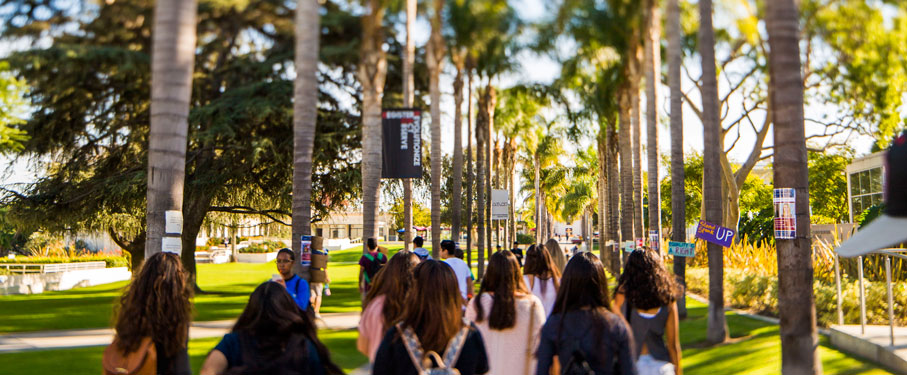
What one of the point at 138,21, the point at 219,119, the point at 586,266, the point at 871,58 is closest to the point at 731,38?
the point at 871,58

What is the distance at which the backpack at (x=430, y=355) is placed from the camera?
3986mm

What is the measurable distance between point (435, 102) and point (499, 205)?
558 centimetres

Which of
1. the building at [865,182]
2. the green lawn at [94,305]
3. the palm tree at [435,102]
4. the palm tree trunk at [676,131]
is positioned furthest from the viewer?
the building at [865,182]

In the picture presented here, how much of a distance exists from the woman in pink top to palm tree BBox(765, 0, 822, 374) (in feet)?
12.6

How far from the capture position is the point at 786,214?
7.54 metres

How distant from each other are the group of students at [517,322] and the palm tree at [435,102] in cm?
1933

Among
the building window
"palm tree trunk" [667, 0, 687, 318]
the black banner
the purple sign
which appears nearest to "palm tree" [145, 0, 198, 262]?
the purple sign

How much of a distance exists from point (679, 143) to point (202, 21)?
1554 cm

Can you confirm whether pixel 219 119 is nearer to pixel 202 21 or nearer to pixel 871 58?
pixel 202 21

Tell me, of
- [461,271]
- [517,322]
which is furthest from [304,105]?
[517,322]

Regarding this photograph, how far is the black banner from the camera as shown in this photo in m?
19.9

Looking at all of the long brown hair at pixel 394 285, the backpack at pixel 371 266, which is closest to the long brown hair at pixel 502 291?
the long brown hair at pixel 394 285

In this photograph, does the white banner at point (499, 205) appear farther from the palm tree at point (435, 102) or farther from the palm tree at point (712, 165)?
the palm tree at point (712, 165)

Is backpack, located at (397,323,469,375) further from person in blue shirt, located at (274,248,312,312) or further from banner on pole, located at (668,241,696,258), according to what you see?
banner on pole, located at (668,241,696,258)
